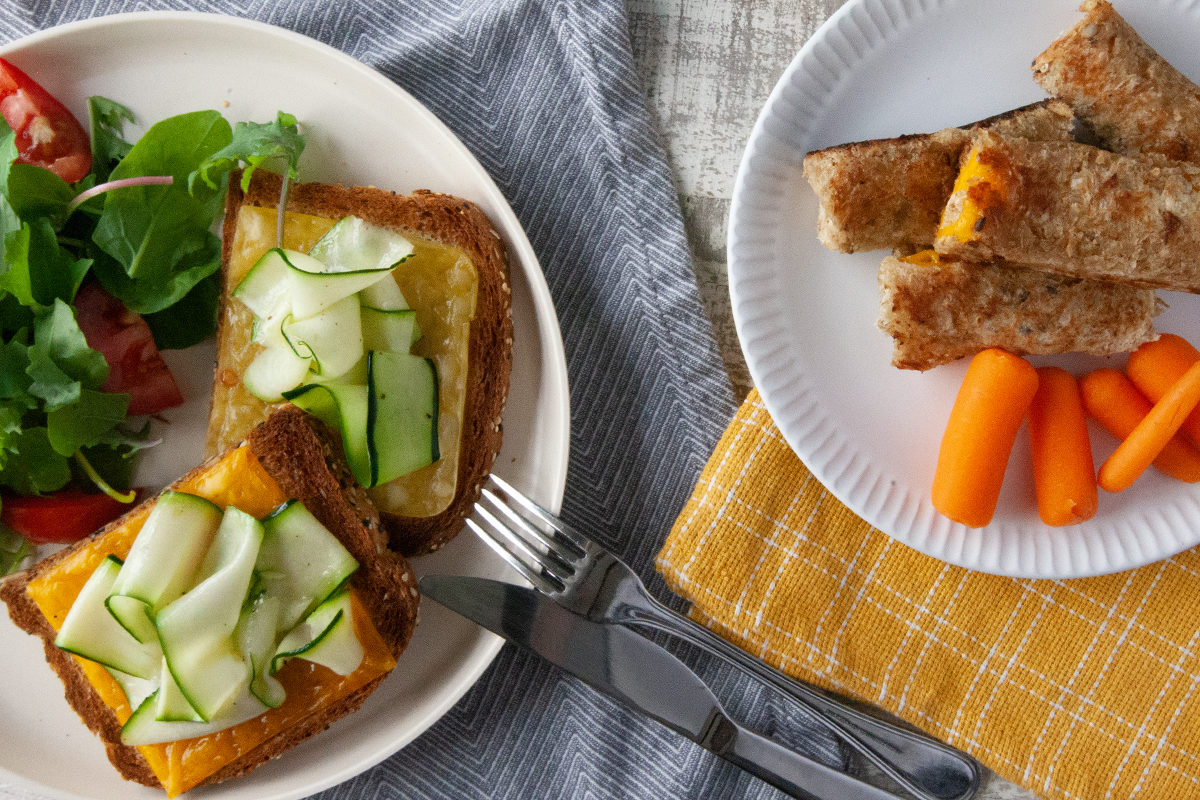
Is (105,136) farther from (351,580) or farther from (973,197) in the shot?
(973,197)

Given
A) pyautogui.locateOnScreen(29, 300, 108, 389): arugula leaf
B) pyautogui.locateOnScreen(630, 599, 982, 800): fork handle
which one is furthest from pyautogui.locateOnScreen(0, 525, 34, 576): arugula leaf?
pyautogui.locateOnScreen(630, 599, 982, 800): fork handle

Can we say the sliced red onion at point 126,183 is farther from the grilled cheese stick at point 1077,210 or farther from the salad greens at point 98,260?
the grilled cheese stick at point 1077,210

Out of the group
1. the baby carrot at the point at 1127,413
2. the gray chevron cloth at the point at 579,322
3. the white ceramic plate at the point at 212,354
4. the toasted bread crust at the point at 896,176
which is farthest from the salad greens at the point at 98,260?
the baby carrot at the point at 1127,413

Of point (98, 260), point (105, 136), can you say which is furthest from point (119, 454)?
point (105, 136)

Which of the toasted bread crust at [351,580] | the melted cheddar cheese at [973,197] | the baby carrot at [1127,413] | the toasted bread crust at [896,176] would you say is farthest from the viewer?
the toasted bread crust at [351,580]

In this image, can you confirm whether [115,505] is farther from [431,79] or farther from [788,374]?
[788,374]

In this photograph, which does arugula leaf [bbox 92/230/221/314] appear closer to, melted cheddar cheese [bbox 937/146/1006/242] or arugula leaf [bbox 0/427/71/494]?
arugula leaf [bbox 0/427/71/494]
